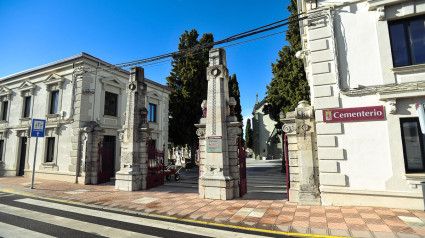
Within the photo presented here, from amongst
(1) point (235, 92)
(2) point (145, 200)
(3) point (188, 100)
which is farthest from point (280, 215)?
(1) point (235, 92)

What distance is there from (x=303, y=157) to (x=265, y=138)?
38401 millimetres

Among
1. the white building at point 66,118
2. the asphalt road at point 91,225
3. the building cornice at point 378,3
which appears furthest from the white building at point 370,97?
the white building at point 66,118

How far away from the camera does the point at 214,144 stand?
8.64 meters

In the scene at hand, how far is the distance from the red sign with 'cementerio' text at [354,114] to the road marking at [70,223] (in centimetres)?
680

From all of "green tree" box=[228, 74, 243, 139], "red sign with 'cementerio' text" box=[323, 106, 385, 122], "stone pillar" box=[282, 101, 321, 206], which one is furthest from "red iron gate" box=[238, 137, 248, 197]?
"green tree" box=[228, 74, 243, 139]

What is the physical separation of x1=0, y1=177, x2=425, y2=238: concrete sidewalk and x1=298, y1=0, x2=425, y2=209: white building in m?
0.75

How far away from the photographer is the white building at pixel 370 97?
6504mm

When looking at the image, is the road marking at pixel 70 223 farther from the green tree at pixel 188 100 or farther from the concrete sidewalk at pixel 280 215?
the green tree at pixel 188 100

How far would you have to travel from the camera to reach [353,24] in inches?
294

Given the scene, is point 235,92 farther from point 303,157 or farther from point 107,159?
point 303,157

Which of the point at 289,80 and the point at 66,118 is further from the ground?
the point at 289,80

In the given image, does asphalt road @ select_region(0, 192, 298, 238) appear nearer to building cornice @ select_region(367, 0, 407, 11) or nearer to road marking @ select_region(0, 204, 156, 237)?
road marking @ select_region(0, 204, 156, 237)

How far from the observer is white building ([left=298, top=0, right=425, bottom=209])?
21.3 ft

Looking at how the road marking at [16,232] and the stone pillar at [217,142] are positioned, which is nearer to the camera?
the road marking at [16,232]
